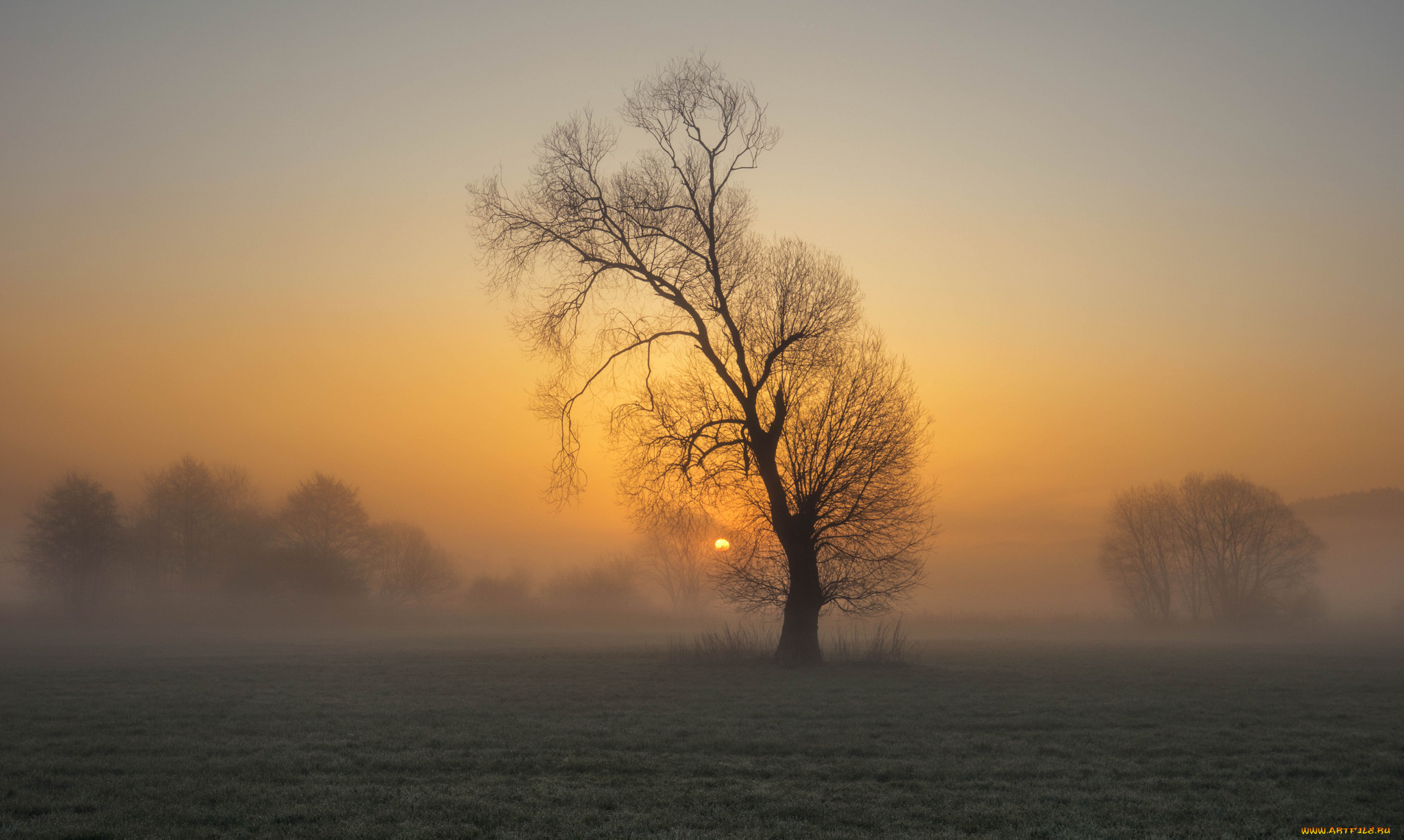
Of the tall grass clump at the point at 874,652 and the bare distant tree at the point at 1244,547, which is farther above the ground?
the bare distant tree at the point at 1244,547

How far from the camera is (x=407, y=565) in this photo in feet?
259

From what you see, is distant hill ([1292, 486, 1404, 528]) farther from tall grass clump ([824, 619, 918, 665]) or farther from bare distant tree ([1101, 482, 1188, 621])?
tall grass clump ([824, 619, 918, 665])

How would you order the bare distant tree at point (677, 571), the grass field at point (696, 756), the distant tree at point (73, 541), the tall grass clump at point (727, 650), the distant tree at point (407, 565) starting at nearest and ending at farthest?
the grass field at point (696, 756)
the tall grass clump at point (727, 650)
the distant tree at point (73, 541)
the distant tree at point (407, 565)
the bare distant tree at point (677, 571)

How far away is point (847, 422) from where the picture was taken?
79.5ft

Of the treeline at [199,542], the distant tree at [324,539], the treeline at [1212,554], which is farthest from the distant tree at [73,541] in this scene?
the treeline at [1212,554]

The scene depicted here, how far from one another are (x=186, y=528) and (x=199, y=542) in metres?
1.64

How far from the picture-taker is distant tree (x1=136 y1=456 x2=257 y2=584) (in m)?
66.3

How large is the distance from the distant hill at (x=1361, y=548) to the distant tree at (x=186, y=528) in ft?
342

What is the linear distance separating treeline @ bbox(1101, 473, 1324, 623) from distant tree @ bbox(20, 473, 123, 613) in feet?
274

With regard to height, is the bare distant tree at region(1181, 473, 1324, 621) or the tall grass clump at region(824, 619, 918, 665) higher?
the bare distant tree at region(1181, 473, 1324, 621)

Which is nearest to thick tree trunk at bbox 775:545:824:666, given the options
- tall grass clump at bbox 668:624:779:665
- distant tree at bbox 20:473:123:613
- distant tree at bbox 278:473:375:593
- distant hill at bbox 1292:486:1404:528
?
tall grass clump at bbox 668:624:779:665

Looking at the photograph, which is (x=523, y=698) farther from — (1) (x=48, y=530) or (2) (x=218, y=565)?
(2) (x=218, y=565)

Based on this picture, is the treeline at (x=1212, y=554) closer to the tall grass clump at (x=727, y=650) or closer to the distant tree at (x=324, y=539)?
the tall grass clump at (x=727, y=650)

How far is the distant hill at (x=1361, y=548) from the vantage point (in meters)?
84.9
